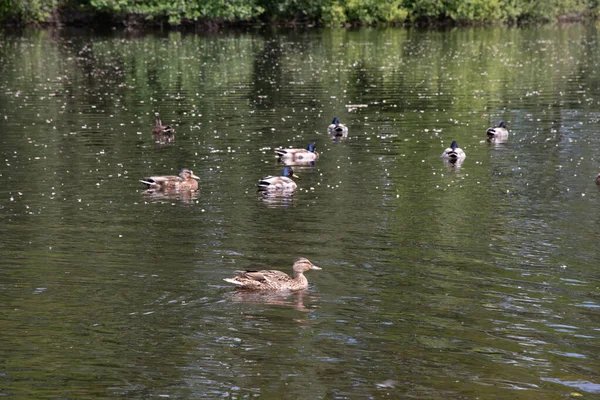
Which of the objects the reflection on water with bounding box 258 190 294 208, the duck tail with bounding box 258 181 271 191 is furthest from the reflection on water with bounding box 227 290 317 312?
the duck tail with bounding box 258 181 271 191

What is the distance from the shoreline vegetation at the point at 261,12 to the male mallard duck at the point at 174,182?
7659 centimetres

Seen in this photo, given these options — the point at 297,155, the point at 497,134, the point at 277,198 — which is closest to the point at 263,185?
the point at 277,198

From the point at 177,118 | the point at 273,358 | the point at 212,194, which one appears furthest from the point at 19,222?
the point at 177,118

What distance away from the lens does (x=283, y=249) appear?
20.3 meters

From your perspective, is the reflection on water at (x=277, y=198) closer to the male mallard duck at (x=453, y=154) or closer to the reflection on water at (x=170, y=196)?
the reflection on water at (x=170, y=196)

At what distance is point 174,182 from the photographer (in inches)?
1020

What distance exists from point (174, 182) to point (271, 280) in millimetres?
9565

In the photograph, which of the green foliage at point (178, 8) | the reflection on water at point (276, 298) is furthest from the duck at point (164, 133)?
the green foliage at point (178, 8)

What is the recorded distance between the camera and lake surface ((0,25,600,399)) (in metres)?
13.7

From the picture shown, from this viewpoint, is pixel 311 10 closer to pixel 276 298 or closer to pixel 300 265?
pixel 300 265

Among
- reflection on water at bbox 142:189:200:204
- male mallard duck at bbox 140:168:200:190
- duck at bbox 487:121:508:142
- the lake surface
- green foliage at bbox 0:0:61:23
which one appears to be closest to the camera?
the lake surface

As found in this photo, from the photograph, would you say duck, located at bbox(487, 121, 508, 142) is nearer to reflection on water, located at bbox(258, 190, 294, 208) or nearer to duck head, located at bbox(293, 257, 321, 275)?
reflection on water, located at bbox(258, 190, 294, 208)

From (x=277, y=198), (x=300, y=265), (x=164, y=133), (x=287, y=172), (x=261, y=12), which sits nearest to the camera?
(x=300, y=265)

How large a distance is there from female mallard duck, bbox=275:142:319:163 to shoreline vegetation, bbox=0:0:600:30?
239 feet
